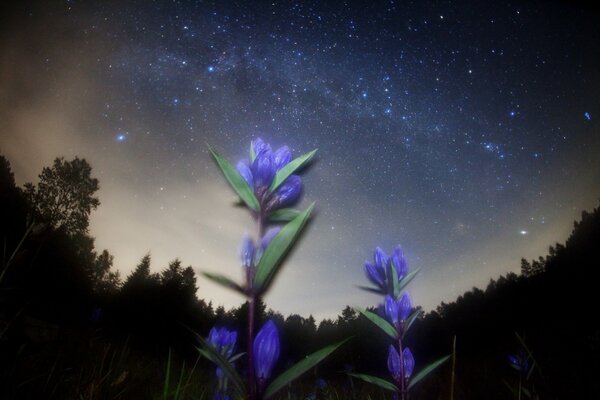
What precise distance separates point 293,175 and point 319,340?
28842 mm

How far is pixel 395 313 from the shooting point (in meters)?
1.75

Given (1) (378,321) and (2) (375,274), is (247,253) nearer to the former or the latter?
(1) (378,321)

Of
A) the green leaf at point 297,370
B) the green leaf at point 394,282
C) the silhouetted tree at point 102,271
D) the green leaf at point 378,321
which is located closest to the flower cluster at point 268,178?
the green leaf at point 297,370

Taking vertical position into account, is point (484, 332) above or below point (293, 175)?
above

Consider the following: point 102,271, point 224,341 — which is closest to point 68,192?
point 102,271

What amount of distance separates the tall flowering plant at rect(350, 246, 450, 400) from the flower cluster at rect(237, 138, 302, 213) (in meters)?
0.87

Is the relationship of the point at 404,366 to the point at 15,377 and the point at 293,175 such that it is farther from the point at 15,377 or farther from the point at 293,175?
the point at 15,377

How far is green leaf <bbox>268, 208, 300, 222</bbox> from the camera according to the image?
839mm

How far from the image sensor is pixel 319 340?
2689 cm

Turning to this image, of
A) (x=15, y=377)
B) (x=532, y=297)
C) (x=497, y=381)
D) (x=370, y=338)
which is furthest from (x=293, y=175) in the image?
(x=532, y=297)

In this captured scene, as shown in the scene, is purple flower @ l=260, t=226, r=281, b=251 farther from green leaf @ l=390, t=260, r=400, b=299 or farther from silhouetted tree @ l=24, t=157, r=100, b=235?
silhouetted tree @ l=24, t=157, r=100, b=235

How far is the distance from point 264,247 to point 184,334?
24652 mm

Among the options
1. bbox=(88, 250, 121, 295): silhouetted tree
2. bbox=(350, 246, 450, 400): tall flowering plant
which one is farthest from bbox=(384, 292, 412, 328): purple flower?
bbox=(88, 250, 121, 295): silhouetted tree

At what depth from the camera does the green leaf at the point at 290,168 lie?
0.90 m
